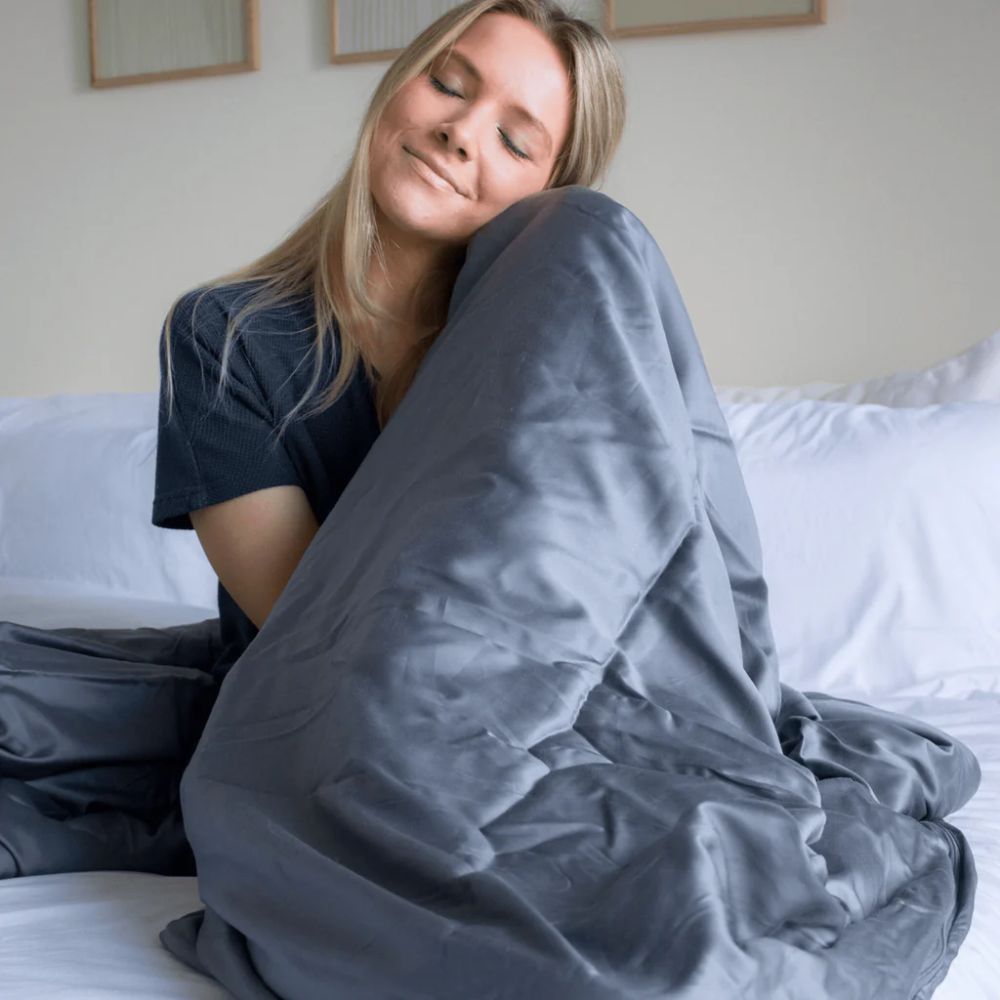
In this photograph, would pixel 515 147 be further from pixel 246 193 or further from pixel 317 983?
pixel 246 193

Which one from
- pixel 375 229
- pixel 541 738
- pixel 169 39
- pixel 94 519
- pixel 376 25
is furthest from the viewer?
pixel 169 39

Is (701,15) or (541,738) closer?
(541,738)

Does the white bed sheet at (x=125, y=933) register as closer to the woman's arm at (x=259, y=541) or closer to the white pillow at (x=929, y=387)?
the woman's arm at (x=259, y=541)

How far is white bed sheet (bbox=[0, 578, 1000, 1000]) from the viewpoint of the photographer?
2.78 ft

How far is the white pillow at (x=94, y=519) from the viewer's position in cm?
210

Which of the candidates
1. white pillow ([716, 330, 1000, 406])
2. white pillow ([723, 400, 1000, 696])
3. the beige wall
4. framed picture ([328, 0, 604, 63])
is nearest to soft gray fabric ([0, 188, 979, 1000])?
white pillow ([723, 400, 1000, 696])

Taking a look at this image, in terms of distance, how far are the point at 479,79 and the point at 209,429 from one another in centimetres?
46

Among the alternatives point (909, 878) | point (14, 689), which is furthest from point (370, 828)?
point (14, 689)

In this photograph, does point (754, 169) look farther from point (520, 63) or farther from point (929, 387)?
point (520, 63)

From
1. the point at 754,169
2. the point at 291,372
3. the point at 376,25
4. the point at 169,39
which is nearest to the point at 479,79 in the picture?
the point at 291,372

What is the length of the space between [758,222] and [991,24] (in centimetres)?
47

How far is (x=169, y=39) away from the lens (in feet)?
8.95

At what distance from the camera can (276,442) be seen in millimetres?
1301

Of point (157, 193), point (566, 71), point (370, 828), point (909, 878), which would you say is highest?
point (566, 71)
